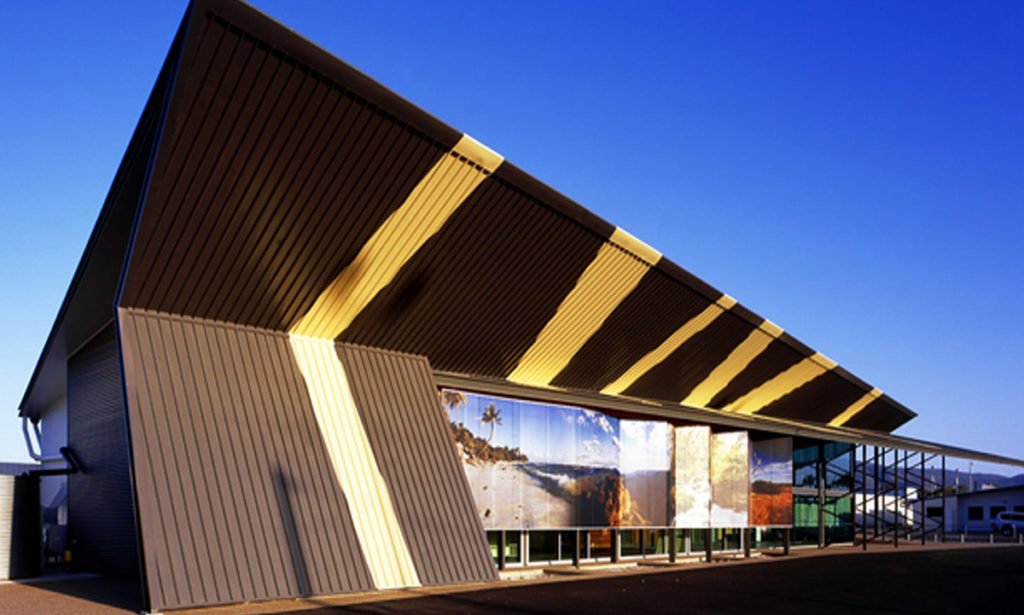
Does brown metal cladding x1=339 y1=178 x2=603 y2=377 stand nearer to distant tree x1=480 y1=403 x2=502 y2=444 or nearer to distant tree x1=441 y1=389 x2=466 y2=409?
distant tree x1=441 y1=389 x2=466 y2=409

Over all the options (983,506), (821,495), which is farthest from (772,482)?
(983,506)

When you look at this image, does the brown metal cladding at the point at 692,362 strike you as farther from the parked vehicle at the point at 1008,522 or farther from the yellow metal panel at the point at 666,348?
the parked vehicle at the point at 1008,522

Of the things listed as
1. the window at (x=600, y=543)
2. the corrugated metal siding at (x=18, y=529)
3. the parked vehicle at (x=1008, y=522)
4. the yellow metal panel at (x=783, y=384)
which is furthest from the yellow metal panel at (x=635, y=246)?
the parked vehicle at (x=1008, y=522)

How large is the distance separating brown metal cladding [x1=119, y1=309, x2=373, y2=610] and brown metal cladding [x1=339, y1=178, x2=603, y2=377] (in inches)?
105

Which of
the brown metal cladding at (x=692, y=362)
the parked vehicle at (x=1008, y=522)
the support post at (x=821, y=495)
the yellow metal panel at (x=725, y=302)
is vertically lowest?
the parked vehicle at (x=1008, y=522)

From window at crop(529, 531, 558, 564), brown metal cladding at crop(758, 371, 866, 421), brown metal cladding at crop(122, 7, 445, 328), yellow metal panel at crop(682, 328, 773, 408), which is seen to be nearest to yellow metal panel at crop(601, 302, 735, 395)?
yellow metal panel at crop(682, 328, 773, 408)

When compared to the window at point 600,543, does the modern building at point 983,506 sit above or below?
below

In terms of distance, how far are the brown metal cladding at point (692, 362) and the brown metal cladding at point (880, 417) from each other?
602 inches

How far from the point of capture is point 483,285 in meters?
20.2

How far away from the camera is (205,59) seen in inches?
529

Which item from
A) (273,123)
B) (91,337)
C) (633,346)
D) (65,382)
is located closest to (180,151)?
(273,123)

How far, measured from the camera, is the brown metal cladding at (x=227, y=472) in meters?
14.9

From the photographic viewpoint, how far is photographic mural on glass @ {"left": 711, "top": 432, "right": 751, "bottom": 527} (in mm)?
28469

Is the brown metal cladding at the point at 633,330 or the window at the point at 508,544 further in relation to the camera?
the brown metal cladding at the point at 633,330
